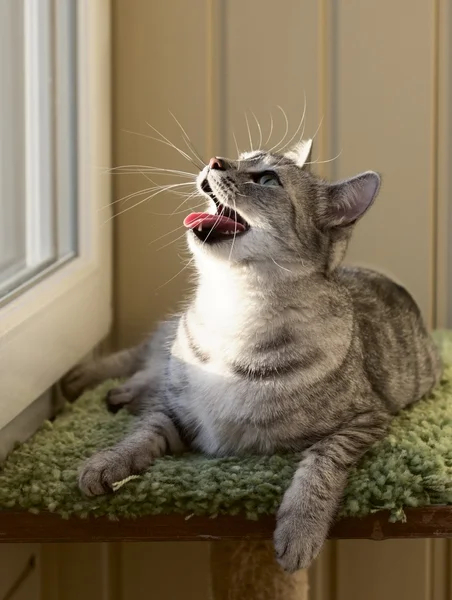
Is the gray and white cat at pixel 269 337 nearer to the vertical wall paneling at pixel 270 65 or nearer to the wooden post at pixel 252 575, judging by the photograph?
the wooden post at pixel 252 575

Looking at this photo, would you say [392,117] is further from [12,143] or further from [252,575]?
[252,575]

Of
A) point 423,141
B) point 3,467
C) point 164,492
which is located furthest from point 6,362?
point 423,141

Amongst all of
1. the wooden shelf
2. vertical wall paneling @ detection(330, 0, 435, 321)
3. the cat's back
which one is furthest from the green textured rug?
vertical wall paneling @ detection(330, 0, 435, 321)

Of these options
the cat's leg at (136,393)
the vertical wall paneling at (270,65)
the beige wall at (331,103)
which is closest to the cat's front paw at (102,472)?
the cat's leg at (136,393)

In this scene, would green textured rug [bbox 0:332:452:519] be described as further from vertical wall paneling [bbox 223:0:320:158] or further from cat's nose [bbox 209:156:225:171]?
vertical wall paneling [bbox 223:0:320:158]

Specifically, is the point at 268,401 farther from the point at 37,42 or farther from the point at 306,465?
the point at 37,42

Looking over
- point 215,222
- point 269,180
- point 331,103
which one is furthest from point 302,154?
point 331,103

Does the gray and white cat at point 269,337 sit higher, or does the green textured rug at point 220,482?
the gray and white cat at point 269,337

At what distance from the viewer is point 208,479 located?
1029mm

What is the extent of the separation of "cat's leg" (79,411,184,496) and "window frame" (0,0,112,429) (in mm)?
159

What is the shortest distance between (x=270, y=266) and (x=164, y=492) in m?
0.30

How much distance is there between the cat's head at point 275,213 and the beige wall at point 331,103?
0.45 m

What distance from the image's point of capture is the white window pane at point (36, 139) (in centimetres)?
129

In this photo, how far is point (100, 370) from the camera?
4.84 feet
